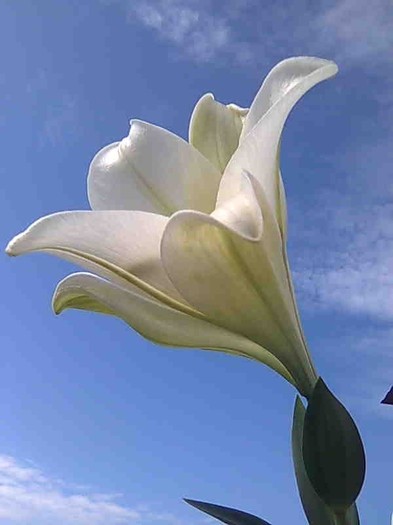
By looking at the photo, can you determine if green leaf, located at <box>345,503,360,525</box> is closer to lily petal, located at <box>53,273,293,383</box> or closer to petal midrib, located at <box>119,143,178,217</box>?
lily petal, located at <box>53,273,293,383</box>

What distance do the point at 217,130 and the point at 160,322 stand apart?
20cm

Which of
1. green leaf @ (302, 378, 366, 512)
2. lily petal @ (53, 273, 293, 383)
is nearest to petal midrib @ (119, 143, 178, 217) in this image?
lily petal @ (53, 273, 293, 383)

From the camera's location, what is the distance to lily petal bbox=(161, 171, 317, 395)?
0.59 metres

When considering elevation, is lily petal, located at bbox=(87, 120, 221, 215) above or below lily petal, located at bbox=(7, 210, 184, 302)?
above

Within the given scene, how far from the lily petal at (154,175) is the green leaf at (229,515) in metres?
0.24

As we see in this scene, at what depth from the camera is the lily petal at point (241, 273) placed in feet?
1.93

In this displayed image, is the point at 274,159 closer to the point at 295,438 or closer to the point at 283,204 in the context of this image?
the point at 283,204

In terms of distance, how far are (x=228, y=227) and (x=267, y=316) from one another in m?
0.09

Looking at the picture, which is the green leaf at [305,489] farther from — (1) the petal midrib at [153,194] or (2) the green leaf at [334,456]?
(1) the petal midrib at [153,194]

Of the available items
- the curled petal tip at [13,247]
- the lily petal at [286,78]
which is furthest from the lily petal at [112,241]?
the lily petal at [286,78]

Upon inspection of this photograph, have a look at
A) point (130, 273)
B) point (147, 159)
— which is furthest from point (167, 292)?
point (147, 159)

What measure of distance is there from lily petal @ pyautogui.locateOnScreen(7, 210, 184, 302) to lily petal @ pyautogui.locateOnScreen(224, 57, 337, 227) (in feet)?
0.23

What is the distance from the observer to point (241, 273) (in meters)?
0.61

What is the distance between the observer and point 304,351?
64cm
